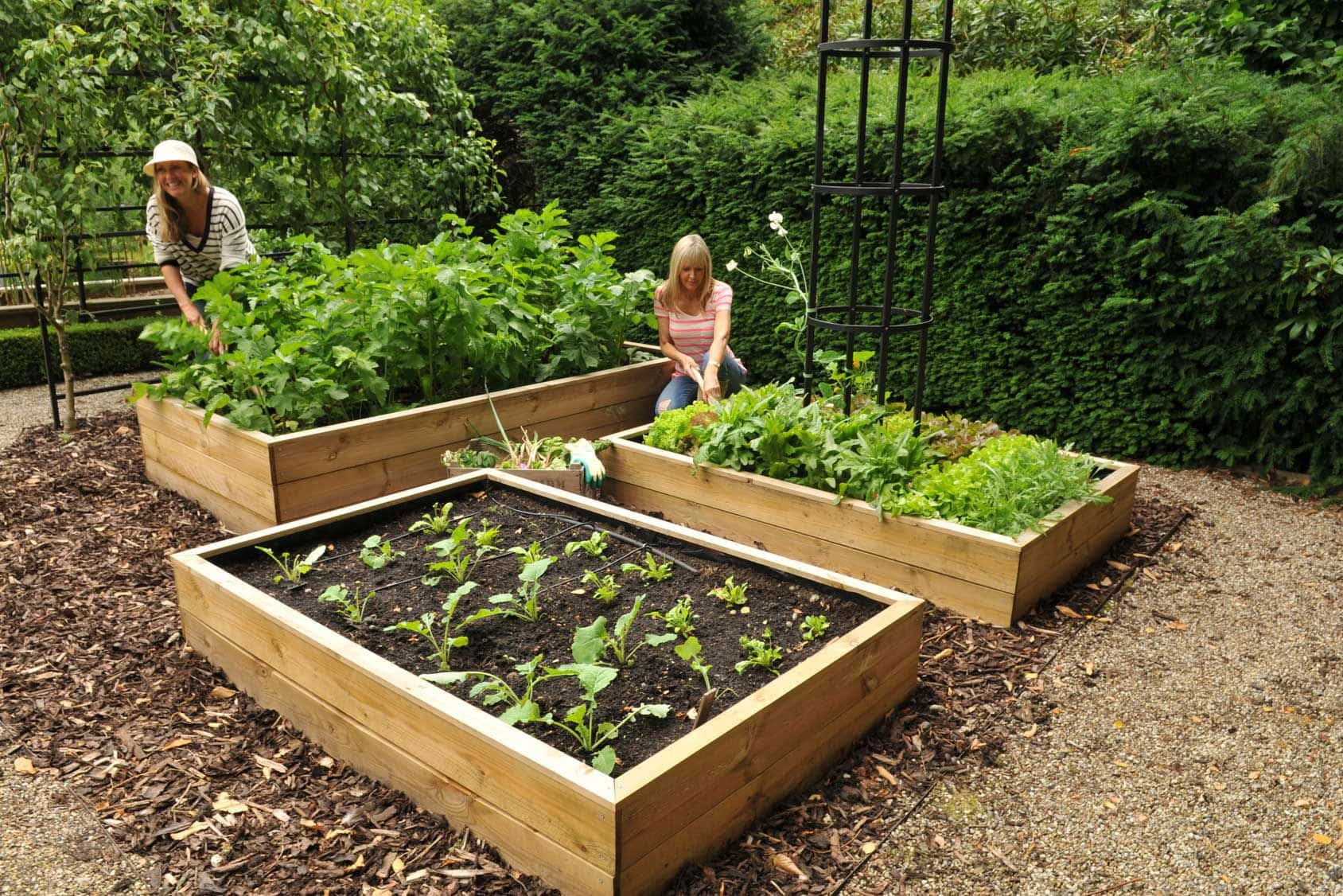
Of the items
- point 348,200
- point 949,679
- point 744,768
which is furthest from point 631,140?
point 744,768

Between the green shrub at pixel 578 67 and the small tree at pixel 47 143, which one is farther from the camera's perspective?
the green shrub at pixel 578 67

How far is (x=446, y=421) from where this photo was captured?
4.59m

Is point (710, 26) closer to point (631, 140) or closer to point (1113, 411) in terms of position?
point (631, 140)

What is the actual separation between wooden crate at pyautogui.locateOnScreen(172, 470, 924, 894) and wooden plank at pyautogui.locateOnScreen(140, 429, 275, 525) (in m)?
0.82

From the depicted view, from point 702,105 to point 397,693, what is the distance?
19.1ft

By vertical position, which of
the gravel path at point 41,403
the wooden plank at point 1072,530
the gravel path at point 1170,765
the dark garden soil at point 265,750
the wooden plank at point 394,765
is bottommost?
the gravel path at point 1170,765

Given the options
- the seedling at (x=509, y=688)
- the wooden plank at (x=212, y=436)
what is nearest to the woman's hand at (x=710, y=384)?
the wooden plank at (x=212, y=436)

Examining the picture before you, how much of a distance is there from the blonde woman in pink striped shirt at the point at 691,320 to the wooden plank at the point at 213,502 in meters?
2.08

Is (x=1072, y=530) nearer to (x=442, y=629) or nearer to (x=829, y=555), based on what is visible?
(x=829, y=555)

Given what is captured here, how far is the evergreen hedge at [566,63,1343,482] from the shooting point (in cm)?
466

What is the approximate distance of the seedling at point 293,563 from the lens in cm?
319

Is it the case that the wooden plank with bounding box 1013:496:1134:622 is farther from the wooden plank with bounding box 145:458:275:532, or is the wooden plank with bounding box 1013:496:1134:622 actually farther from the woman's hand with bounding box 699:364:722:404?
the wooden plank with bounding box 145:458:275:532

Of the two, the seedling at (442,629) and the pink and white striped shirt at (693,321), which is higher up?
the pink and white striped shirt at (693,321)

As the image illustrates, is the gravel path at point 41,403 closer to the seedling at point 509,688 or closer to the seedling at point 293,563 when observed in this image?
the seedling at point 293,563
